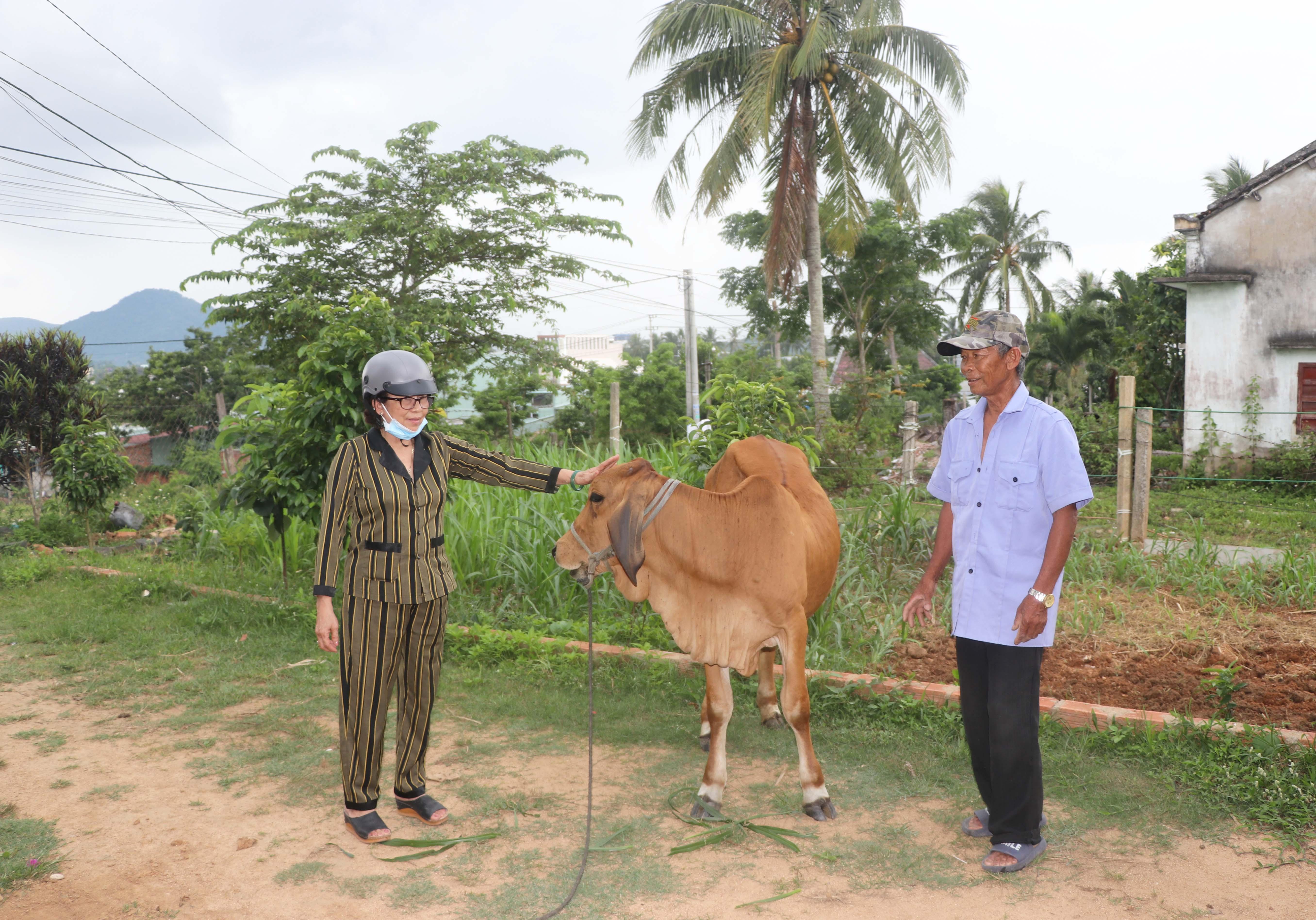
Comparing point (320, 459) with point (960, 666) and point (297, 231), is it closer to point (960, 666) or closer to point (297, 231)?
point (960, 666)

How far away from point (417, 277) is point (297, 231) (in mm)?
2683

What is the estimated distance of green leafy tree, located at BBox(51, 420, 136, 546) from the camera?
32.8ft

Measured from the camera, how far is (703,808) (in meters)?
3.70

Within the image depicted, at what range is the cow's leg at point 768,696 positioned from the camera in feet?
15.1

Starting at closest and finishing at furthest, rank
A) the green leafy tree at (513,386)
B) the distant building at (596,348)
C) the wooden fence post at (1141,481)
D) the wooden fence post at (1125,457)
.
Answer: the wooden fence post at (1141,481) < the wooden fence post at (1125,457) < the green leafy tree at (513,386) < the distant building at (596,348)

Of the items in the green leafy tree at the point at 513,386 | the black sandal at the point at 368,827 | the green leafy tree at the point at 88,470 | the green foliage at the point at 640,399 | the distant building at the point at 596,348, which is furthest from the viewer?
the distant building at the point at 596,348

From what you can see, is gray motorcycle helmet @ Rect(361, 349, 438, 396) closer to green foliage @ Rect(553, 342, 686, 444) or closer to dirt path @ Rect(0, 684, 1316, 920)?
dirt path @ Rect(0, 684, 1316, 920)

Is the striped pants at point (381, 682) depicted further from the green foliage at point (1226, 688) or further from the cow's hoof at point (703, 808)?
the green foliage at point (1226, 688)

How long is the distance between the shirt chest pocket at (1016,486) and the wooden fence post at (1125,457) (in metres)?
5.37

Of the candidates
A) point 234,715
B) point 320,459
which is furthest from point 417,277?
point 234,715

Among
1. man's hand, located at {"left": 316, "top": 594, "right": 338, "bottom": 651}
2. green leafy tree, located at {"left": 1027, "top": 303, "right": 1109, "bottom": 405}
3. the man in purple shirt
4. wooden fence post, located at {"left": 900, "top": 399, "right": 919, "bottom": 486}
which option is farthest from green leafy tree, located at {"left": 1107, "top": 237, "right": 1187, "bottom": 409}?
man's hand, located at {"left": 316, "top": 594, "right": 338, "bottom": 651}

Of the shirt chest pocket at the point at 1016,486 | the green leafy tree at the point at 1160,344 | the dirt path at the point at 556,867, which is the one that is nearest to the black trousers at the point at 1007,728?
the dirt path at the point at 556,867

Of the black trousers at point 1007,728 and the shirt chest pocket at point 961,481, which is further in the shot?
the shirt chest pocket at point 961,481

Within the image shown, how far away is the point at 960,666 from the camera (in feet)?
11.1
